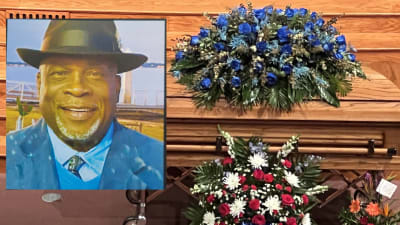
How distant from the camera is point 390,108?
1.76 meters

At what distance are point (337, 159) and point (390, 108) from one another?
287mm

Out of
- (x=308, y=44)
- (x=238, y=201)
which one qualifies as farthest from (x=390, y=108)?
(x=238, y=201)

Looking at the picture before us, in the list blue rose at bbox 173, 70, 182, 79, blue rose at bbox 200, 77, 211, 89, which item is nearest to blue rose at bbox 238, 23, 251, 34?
blue rose at bbox 200, 77, 211, 89

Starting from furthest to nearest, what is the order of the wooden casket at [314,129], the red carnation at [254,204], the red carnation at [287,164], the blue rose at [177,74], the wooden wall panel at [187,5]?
the wooden wall panel at [187,5]
the blue rose at [177,74]
the wooden casket at [314,129]
the red carnation at [287,164]
the red carnation at [254,204]

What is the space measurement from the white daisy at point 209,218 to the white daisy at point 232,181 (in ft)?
0.38

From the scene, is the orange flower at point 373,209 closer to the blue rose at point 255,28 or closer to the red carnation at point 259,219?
the red carnation at point 259,219

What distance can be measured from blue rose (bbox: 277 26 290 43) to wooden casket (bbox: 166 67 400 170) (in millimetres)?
265

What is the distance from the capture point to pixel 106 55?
152 cm

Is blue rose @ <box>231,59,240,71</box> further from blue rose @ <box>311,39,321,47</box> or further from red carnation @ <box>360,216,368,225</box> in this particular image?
red carnation @ <box>360,216,368,225</box>

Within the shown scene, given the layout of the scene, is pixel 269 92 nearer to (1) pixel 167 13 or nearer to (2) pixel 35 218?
(2) pixel 35 218

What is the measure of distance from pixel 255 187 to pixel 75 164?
0.63m

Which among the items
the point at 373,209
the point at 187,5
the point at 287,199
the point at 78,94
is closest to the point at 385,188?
the point at 373,209

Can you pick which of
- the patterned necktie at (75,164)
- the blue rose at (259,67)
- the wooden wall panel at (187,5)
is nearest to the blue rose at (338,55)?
the blue rose at (259,67)

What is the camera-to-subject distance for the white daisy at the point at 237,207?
150 centimetres
